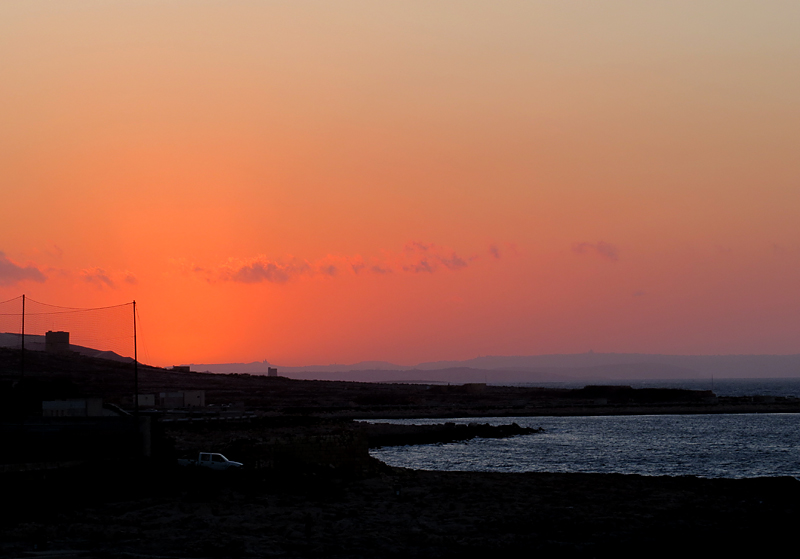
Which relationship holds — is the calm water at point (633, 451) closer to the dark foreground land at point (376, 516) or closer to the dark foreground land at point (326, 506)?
the dark foreground land at point (326, 506)

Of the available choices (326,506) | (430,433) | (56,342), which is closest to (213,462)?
(326,506)

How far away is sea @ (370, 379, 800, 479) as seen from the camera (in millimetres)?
58000

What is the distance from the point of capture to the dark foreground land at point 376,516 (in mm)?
25422

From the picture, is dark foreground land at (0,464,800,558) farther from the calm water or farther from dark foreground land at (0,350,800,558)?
the calm water

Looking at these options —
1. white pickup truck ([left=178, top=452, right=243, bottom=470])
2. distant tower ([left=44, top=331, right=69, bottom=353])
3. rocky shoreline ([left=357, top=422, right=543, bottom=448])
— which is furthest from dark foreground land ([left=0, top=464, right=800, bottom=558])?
distant tower ([left=44, top=331, right=69, bottom=353])

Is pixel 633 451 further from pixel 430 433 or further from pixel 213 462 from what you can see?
pixel 213 462

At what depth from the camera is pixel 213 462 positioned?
4181 centimetres

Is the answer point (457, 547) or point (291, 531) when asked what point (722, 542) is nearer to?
point (457, 547)

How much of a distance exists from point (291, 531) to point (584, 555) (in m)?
10.1

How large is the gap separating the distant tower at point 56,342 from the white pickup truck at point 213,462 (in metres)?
164

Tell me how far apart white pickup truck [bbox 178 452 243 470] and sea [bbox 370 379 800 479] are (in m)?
20.0

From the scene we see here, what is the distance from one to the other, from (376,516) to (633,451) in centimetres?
4756

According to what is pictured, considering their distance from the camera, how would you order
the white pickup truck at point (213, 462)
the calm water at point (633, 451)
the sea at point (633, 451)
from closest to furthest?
the white pickup truck at point (213, 462) → the sea at point (633, 451) → the calm water at point (633, 451)

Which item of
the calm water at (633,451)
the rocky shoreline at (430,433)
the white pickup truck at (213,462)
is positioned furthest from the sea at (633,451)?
the white pickup truck at (213,462)
